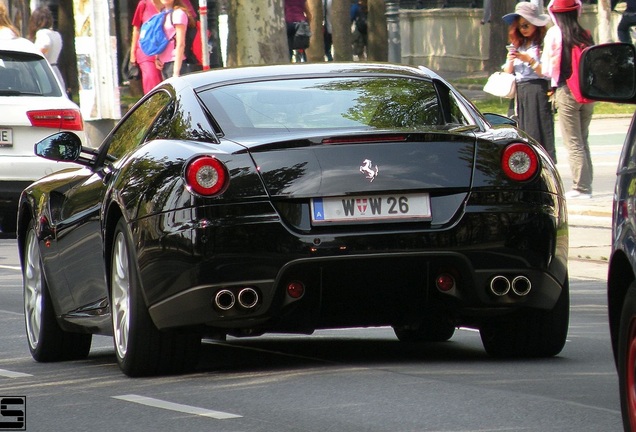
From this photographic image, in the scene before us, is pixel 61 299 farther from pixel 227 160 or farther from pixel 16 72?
pixel 16 72

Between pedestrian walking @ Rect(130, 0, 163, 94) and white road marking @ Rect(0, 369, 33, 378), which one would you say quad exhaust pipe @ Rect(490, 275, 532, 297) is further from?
pedestrian walking @ Rect(130, 0, 163, 94)

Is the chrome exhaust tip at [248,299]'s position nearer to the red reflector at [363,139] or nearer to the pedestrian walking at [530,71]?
the red reflector at [363,139]

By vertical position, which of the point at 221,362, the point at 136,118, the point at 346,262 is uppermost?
the point at 136,118

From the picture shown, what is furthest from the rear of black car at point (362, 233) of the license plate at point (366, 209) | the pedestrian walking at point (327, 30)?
the pedestrian walking at point (327, 30)

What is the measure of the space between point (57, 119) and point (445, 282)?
9248 mm

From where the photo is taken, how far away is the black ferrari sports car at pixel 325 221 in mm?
7535

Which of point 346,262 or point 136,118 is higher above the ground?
point 136,118

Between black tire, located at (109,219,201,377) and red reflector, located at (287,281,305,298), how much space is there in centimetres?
56

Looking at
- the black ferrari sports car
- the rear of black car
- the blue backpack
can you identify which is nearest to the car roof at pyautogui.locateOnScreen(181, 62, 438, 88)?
the black ferrari sports car

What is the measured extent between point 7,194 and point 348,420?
10.1 meters

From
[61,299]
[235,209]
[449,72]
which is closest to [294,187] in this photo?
[235,209]

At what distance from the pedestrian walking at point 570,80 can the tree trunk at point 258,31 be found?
5372 mm

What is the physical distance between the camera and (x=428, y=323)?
27.3 feet

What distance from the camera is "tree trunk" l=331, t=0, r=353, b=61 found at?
121 feet
